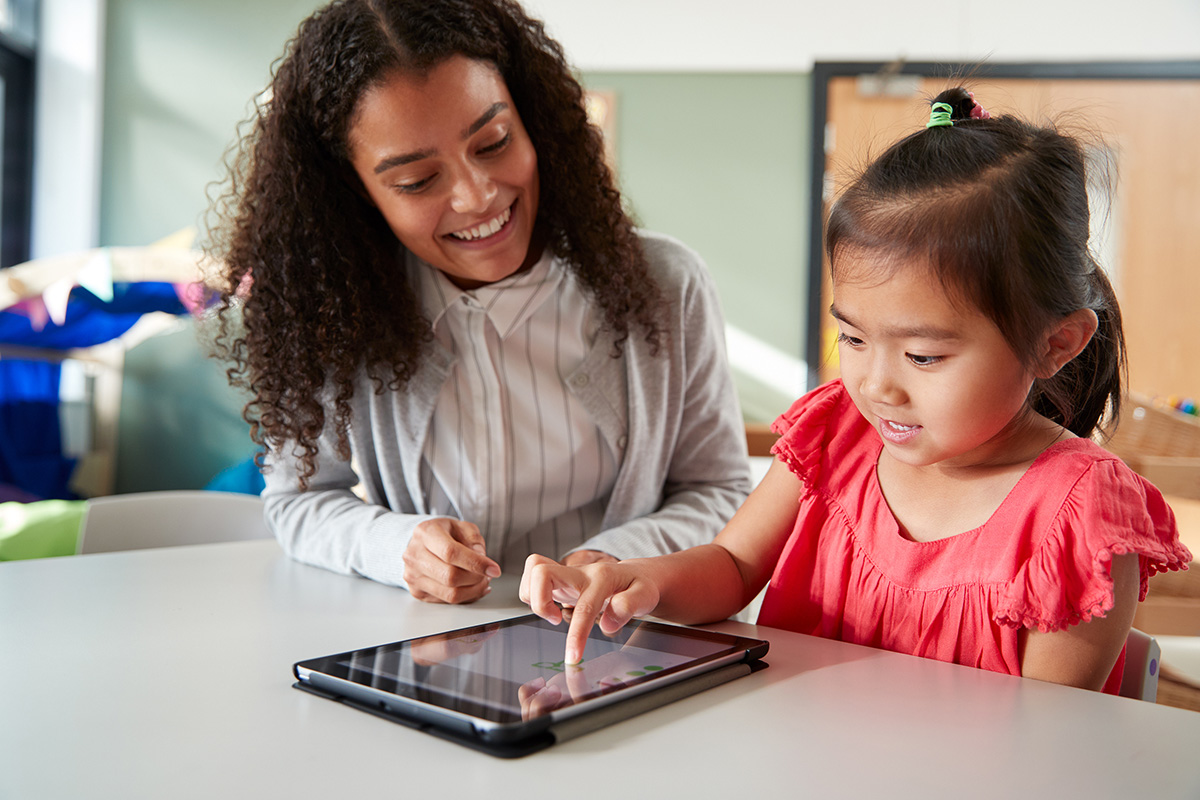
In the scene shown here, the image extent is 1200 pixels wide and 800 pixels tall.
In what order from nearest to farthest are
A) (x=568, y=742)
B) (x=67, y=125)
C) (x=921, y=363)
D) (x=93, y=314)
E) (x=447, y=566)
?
(x=568, y=742)
(x=921, y=363)
(x=447, y=566)
(x=93, y=314)
(x=67, y=125)

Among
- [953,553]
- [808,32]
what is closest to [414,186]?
[953,553]

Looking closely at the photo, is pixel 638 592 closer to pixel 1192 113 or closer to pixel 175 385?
pixel 175 385

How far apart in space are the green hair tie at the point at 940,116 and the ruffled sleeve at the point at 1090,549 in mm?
313

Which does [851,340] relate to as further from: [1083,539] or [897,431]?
[1083,539]

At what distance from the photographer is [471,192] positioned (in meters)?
1.05

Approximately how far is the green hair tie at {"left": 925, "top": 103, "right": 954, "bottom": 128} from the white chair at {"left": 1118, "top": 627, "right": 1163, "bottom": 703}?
1.51 feet

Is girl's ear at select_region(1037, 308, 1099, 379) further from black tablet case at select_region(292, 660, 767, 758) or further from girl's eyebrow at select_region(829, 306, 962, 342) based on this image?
black tablet case at select_region(292, 660, 767, 758)

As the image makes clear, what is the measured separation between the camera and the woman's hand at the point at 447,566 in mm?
868

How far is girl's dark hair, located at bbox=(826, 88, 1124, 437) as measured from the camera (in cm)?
73

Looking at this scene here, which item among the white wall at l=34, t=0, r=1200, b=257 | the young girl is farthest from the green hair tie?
the white wall at l=34, t=0, r=1200, b=257

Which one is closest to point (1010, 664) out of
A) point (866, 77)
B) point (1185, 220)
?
point (866, 77)

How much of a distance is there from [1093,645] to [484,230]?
2.46 ft

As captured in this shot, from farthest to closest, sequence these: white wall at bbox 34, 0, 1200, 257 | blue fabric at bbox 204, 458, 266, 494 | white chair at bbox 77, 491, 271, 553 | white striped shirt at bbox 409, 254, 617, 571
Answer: white wall at bbox 34, 0, 1200, 257 < blue fabric at bbox 204, 458, 266, 494 < white chair at bbox 77, 491, 271, 553 < white striped shirt at bbox 409, 254, 617, 571

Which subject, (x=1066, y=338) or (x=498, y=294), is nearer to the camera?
(x=1066, y=338)
